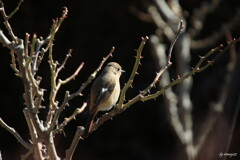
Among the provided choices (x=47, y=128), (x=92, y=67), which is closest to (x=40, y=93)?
(x=47, y=128)

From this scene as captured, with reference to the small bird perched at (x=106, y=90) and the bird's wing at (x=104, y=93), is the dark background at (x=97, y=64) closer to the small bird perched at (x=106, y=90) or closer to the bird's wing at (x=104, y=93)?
the small bird perched at (x=106, y=90)

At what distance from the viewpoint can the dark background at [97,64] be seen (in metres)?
7.55

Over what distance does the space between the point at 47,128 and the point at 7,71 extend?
5999mm

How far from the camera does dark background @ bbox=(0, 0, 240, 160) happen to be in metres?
7.55

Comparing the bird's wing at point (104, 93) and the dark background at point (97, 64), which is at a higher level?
the dark background at point (97, 64)

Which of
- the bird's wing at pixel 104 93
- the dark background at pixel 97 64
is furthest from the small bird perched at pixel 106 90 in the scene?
the dark background at pixel 97 64

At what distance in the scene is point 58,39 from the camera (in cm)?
791

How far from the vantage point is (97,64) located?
7.76 meters

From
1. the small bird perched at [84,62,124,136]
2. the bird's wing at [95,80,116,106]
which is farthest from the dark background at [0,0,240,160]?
the bird's wing at [95,80,116,106]

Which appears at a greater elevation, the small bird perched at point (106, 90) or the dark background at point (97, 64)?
the dark background at point (97, 64)

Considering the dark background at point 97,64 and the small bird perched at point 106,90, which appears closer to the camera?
the small bird perched at point 106,90

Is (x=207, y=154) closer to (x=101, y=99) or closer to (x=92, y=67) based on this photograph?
(x=101, y=99)

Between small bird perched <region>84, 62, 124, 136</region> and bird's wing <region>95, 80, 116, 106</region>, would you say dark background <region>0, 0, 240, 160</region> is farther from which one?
bird's wing <region>95, 80, 116, 106</region>

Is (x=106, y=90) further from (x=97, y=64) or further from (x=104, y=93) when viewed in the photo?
(x=97, y=64)
